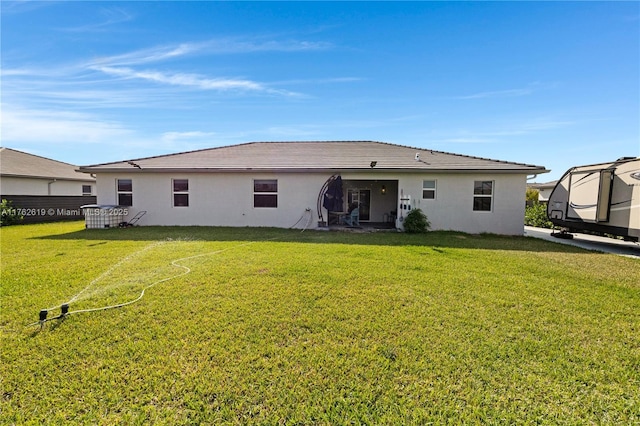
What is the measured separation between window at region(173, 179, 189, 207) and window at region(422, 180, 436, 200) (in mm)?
10709

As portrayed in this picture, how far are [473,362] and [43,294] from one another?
5.95 meters

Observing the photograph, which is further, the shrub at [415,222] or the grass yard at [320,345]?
the shrub at [415,222]

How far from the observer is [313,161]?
12906 mm

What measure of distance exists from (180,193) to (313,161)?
6.37m

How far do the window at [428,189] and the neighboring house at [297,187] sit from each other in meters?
0.04

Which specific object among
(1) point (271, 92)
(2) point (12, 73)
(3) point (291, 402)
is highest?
(1) point (271, 92)

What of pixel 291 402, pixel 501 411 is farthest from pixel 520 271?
pixel 291 402

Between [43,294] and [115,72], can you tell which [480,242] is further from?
[115,72]

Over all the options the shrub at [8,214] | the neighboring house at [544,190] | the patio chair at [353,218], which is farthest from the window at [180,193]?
the neighboring house at [544,190]

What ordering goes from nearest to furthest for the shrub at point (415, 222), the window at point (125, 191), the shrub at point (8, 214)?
the shrub at point (415, 222) < the window at point (125, 191) < the shrub at point (8, 214)

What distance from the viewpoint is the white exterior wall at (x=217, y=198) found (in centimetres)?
1241

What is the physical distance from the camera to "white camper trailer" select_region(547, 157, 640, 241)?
328 inches

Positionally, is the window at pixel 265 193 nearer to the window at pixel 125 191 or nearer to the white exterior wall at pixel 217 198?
the white exterior wall at pixel 217 198

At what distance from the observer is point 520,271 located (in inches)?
232
